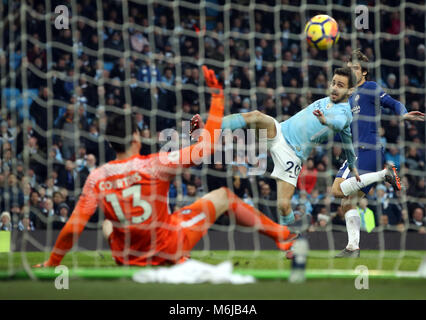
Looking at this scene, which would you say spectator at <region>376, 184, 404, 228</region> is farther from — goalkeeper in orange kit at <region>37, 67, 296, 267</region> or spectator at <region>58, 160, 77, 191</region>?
goalkeeper in orange kit at <region>37, 67, 296, 267</region>

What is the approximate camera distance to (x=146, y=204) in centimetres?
493

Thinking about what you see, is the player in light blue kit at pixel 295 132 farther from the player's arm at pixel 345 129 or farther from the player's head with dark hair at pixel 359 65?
the player's head with dark hair at pixel 359 65

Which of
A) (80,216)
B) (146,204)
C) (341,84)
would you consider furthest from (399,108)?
(80,216)

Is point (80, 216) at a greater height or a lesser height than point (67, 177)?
lesser

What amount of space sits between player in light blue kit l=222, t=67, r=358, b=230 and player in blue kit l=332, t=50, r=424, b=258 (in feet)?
0.94

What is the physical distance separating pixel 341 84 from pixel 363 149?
88cm

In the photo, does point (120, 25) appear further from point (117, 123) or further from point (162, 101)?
point (117, 123)

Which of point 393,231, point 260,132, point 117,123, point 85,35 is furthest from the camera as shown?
point 85,35

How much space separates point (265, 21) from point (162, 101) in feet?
10.2

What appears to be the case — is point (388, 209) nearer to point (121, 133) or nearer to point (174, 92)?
point (174, 92)

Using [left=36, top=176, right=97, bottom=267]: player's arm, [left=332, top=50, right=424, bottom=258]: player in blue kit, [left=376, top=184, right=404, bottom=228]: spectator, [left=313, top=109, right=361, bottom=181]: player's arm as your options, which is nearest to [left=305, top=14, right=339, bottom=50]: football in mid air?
[left=332, top=50, right=424, bottom=258]: player in blue kit

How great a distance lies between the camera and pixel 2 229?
8977 millimetres

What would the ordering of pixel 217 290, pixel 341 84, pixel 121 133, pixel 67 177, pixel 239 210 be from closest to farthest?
pixel 217 290
pixel 121 133
pixel 239 210
pixel 341 84
pixel 67 177

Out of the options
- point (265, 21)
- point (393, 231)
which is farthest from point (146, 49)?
point (393, 231)
